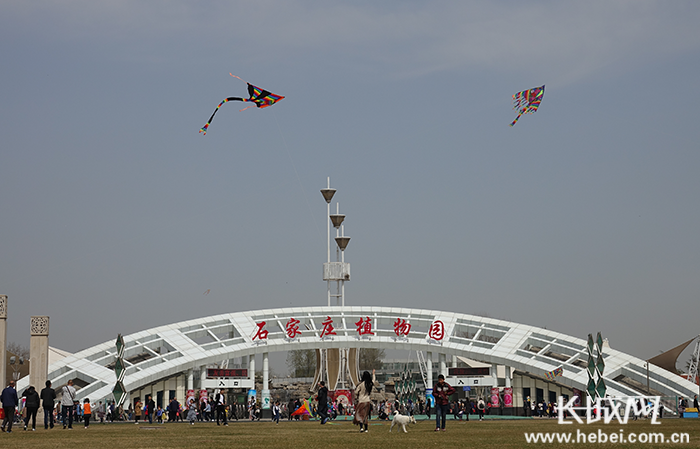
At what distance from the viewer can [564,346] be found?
56250mm

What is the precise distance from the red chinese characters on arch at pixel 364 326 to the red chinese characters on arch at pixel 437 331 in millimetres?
3977

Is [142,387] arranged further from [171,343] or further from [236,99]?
[236,99]

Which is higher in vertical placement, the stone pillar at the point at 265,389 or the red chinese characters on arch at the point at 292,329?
the red chinese characters on arch at the point at 292,329

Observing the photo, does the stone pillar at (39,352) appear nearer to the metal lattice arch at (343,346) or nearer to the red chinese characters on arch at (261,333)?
the metal lattice arch at (343,346)

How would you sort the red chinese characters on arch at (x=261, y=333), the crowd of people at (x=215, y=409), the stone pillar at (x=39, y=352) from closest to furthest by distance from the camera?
the crowd of people at (x=215, y=409), the stone pillar at (x=39, y=352), the red chinese characters on arch at (x=261, y=333)

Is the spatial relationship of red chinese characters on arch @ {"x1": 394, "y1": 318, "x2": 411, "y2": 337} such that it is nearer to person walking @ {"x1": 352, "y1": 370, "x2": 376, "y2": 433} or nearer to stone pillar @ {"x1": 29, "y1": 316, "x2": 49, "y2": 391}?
stone pillar @ {"x1": 29, "y1": 316, "x2": 49, "y2": 391}

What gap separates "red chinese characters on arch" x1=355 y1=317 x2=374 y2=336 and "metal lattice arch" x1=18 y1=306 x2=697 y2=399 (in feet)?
0.95

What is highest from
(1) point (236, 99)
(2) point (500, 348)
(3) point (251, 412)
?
(1) point (236, 99)

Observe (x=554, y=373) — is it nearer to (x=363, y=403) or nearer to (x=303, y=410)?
(x=303, y=410)

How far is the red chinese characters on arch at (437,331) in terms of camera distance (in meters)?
55.5

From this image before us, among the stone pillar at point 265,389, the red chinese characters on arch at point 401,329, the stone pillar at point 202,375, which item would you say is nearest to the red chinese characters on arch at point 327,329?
the stone pillar at point 265,389

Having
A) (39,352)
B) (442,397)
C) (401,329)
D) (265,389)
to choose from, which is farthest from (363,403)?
(401,329)

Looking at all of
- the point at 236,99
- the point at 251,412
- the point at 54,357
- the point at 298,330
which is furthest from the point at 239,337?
the point at 236,99

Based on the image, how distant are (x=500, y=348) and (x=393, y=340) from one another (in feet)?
23.1
